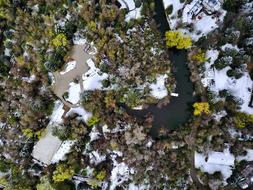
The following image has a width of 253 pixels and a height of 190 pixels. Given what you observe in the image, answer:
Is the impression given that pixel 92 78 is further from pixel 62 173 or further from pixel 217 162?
pixel 217 162

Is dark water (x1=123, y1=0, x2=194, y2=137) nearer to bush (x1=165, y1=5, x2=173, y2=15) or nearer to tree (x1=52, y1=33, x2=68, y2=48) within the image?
bush (x1=165, y1=5, x2=173, y2=15)

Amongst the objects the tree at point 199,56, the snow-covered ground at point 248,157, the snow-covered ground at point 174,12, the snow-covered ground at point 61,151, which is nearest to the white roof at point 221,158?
the snow-covered ground at point 248,157

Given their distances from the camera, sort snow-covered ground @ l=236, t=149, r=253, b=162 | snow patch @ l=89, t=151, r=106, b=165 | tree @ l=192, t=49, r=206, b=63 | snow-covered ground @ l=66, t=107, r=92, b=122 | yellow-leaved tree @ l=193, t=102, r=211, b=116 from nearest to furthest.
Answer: snow-covered ground @ l=236, t=149, r=253, b=162, yellow-leaved tree @ l=193, t=102, r=211, b=116, tree @ l=192, t=49, r=206, b=63, snow patch @ l=89, t=151, r=106, b=165, snow-covered ground @ l=66, t=107, r=92, b=122

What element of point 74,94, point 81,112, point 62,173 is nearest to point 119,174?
point 62,173

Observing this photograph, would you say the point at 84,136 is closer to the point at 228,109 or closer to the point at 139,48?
the point at 139,48

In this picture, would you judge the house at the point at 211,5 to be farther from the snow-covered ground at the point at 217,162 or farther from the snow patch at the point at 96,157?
the snow patch at the point at 96,157

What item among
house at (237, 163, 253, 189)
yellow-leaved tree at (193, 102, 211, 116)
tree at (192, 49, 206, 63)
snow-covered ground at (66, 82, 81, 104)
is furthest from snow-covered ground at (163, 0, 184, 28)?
house at (237, 163, 253, 189)
